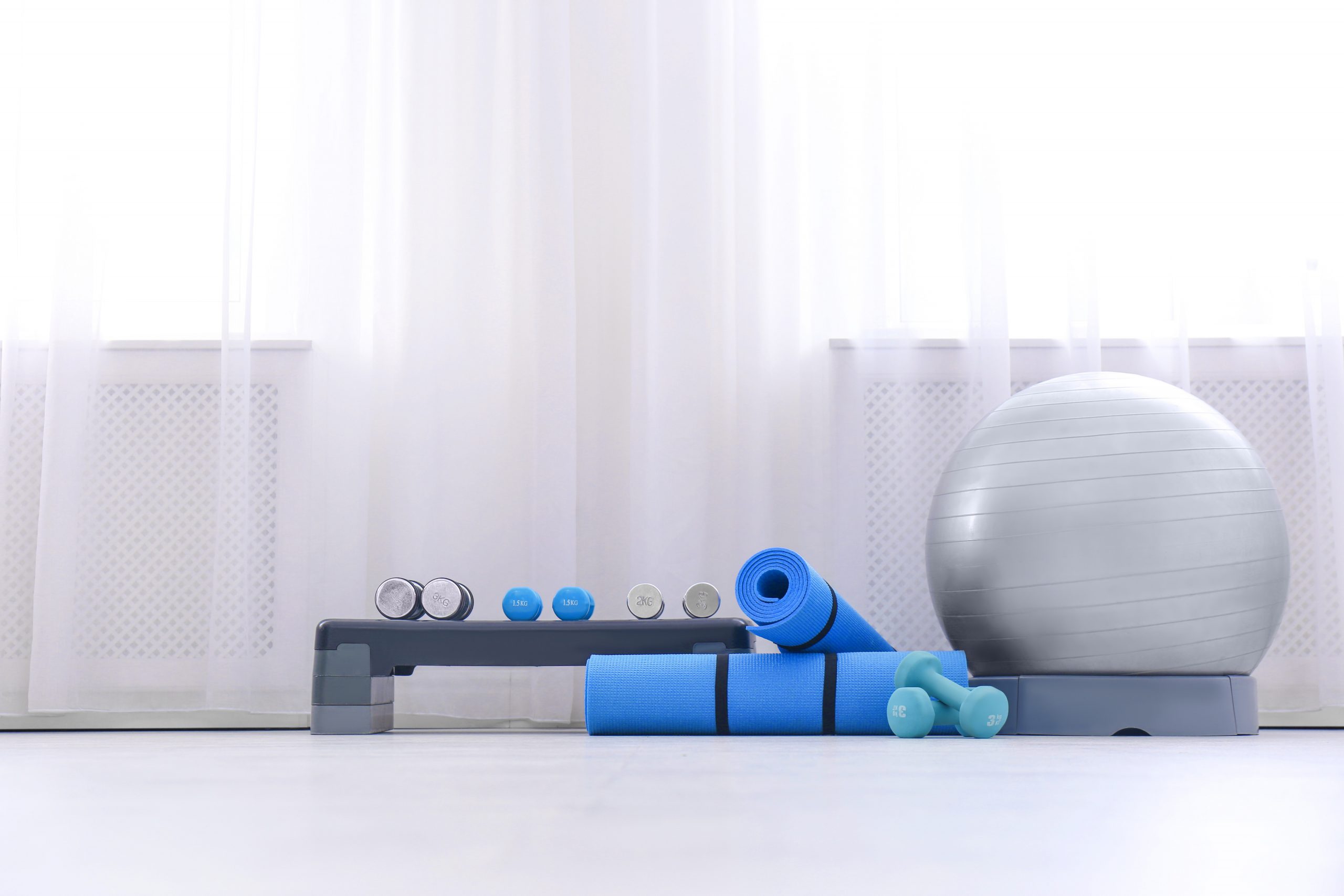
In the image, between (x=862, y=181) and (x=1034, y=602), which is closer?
(x=1034, y=602)

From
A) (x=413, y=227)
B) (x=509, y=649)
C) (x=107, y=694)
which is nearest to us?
(x=509, y=649)

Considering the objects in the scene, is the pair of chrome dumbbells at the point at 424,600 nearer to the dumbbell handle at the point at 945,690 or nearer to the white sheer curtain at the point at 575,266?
the white sheer curtain at the point at 575,266

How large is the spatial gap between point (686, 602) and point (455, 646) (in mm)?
326

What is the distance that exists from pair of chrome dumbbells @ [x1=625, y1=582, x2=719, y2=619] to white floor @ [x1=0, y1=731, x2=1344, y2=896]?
54 cm

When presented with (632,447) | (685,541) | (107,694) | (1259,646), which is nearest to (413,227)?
(632,447)

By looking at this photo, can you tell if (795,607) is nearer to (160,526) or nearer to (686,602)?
(686,602)

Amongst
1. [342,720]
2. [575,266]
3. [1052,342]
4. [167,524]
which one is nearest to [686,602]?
[342,720]

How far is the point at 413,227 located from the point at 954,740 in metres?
1.26

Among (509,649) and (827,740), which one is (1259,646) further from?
(509,649)

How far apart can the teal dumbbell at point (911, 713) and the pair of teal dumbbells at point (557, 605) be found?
47 cm

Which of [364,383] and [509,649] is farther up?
[364,383]

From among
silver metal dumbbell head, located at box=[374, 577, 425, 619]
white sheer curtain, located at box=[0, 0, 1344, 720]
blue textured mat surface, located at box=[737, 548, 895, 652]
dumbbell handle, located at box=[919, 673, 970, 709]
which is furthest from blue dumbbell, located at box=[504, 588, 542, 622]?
dumbbell handle, located at box=[919, 673, 970, 709]

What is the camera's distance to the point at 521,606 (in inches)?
58.5

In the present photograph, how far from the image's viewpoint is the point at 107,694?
1.72 metres
